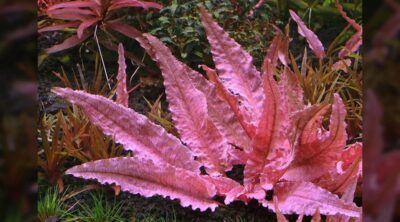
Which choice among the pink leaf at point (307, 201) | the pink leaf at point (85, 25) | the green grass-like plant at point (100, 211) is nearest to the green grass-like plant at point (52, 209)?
the green grass-like plant at point (100, 211)

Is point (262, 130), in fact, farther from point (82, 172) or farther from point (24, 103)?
point (24, 103)

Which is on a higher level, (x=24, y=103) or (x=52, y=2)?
(x=24, y=103)

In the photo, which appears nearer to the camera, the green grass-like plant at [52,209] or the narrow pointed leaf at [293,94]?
the green grass-like plant at [52,209]

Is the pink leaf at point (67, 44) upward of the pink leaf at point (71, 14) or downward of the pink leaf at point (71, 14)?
downward

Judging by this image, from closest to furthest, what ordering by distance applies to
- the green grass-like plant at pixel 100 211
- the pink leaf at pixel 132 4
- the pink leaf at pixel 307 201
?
the pink leaf at pixel 307 201 → the green grass-like plant at pixel 100 211 → the pink leaf at pixel 132 4

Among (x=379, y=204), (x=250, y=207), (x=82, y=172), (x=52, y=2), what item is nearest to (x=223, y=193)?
(x=250, y=207)

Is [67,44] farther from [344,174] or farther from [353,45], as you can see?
[344,174]

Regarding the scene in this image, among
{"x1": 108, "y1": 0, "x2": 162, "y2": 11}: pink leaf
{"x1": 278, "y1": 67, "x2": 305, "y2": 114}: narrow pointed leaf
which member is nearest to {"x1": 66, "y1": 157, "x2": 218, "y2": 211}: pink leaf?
{"x1": 278, "y1": 67, "x2": 305, "y2": 114}: narrow pointed leaf

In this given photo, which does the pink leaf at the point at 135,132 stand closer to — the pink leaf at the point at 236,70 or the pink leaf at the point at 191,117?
the pink leaf at the point at 191,117
